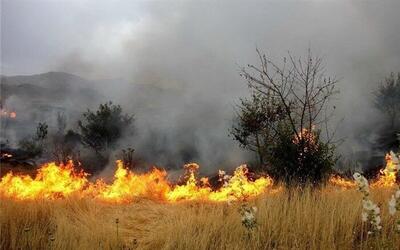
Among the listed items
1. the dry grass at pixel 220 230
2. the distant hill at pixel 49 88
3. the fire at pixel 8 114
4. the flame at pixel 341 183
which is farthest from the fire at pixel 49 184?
the distant hill at pixel 49 88

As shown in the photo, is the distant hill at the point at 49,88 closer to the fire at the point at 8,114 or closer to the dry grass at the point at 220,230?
the fire at the point at 8,114

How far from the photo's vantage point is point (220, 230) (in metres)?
6.01

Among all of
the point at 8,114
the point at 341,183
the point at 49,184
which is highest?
the point at 8,114

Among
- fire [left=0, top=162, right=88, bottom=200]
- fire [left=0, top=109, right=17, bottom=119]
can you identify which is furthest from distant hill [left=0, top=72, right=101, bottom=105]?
fire [left=0, top=162, right=88, bottom=200]

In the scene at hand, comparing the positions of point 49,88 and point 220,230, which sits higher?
point 49,88

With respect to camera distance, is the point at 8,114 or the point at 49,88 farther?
the point at 49,88

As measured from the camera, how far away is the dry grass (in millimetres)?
5398

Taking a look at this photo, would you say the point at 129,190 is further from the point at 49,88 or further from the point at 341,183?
the point at 49,88

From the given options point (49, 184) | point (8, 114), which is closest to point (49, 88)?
point (8, 114)

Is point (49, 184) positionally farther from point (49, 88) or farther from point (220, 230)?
point (49, 88)

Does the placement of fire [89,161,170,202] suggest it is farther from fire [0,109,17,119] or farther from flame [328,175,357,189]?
fire [0,109,17,119]

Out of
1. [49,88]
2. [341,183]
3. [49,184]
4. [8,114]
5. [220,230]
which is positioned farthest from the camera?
[49,88]

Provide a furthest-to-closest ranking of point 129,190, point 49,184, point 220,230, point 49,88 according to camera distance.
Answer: point 49,88 < point 49,184 < point 129,190 < point 220,230

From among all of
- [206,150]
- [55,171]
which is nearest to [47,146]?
[206,150]
